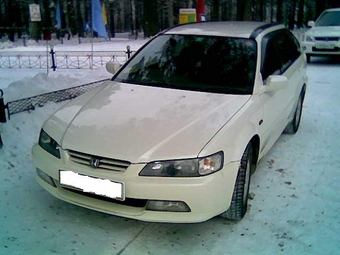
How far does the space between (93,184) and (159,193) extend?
0.48 m

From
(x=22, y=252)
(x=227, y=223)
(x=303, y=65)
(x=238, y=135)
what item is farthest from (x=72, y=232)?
(x=303, y=65)

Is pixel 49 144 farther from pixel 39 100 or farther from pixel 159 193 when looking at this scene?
pixel 39 100

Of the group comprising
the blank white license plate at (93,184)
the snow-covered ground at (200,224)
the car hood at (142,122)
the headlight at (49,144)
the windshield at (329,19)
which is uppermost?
the windshield at (329,19)

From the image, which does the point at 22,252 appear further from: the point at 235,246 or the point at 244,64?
the point at 244,64

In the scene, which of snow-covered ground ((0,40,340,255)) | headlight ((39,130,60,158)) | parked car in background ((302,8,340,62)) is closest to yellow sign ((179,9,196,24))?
parked car in background ((302,8,340,62))

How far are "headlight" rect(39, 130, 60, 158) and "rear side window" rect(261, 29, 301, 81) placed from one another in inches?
80.7

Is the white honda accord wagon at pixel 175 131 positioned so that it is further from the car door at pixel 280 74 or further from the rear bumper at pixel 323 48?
the rear bumper at pixel 323 48

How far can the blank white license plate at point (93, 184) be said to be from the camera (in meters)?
2.47

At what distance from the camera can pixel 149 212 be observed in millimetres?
2506

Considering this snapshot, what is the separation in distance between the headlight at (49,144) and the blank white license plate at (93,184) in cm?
19

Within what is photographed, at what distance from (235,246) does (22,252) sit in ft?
5.00

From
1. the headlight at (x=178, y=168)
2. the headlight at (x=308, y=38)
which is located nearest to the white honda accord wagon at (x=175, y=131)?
the headlight at (x=178, y=168)

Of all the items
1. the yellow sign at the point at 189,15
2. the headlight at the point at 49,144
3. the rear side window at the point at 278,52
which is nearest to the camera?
the headlight at the point at 49,144

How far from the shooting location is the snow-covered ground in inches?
103
